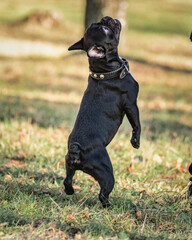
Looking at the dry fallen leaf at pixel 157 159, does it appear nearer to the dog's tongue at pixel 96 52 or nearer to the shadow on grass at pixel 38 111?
the shadow on grass at pixel 38 111

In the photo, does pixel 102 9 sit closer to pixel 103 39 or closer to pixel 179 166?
pixel 179 166

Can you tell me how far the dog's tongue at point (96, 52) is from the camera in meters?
3.23

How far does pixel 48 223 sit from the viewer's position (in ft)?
10.8

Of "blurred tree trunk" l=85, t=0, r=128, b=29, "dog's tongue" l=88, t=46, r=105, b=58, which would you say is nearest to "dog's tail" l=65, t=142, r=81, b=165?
"dog's tongue" l=88, t=46, r=105, b=58

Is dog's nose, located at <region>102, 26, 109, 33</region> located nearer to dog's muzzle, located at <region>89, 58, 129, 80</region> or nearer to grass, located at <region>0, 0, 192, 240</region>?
dog's muzzle, located at <region>89, 58, 129, 80</region>

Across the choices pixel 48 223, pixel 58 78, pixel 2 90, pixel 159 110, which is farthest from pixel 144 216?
pixel 58 78

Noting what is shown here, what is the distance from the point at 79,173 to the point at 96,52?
1.88 m

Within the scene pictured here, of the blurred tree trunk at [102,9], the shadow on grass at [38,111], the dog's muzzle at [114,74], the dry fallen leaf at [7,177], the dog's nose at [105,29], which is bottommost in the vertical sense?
the shadow on grass at [38,111]

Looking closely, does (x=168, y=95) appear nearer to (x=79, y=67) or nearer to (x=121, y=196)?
(x=79, y=67)

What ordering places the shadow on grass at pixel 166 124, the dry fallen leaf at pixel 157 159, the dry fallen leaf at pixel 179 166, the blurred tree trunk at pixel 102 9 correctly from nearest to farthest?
the dry fallen leaf at pixel 179 166, the dry fallen leaf at pixel 157 159, the shadow on grass at pixel 166 124, the blurred tree trunk at pixel 102 9

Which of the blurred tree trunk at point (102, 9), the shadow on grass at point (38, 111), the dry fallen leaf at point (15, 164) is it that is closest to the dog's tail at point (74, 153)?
the dry fallen leaf at point (15, 164)

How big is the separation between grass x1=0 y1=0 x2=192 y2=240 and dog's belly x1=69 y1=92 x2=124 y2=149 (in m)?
0.64

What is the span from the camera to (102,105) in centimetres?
348

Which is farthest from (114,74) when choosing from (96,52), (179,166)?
(179,166)
